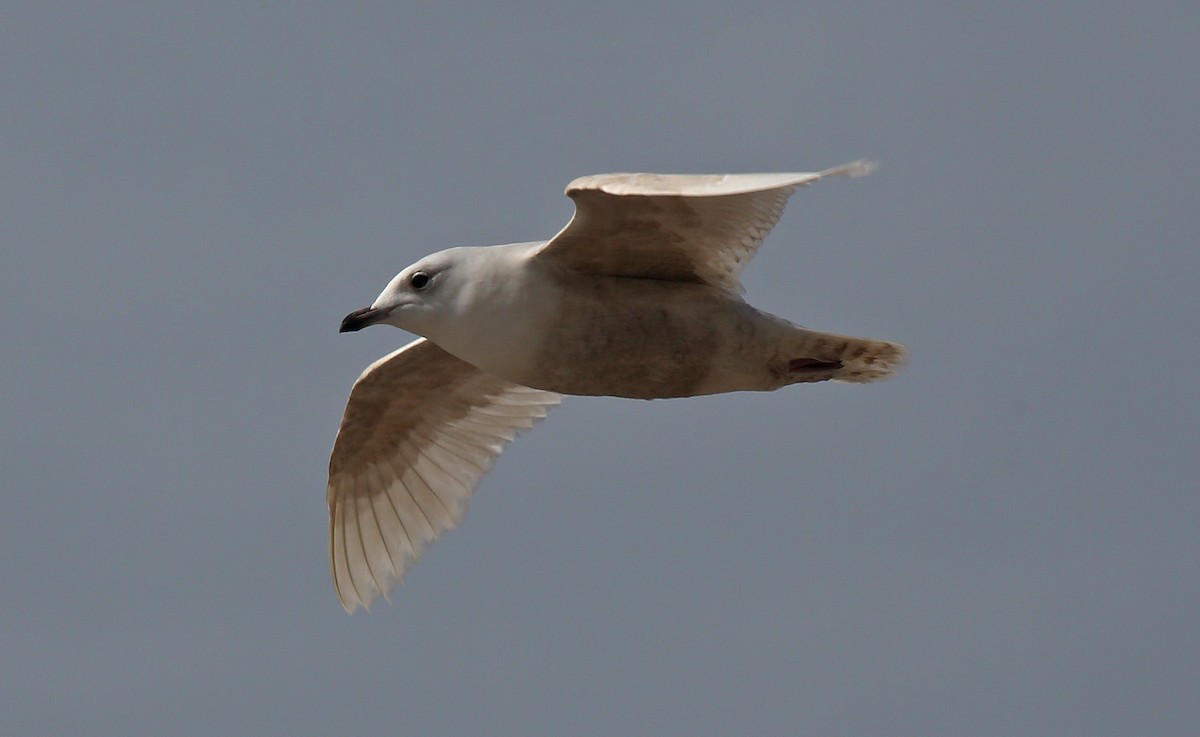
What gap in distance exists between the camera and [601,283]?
36.7 ft

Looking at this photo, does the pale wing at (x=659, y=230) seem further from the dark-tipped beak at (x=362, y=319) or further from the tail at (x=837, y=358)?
the dark-tipped beak at (x=362, y=319)

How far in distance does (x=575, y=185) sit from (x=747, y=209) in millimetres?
1143

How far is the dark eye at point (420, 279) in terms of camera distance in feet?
37.6

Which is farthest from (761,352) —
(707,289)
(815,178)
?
(815,178)

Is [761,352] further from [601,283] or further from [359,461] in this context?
[359,461]

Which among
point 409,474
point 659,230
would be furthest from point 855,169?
point 409,474

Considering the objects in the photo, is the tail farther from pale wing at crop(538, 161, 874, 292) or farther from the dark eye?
the dark eye

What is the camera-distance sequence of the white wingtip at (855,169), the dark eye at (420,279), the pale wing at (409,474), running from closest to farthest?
1. the white wingtip at (855,169)
2. the dark eye at (420,279)
3. the pale wing at (409,474)

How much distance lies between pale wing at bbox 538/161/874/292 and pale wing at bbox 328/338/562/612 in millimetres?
Answer: 2704

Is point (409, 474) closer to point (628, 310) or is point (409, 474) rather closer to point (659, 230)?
point (628, 310)

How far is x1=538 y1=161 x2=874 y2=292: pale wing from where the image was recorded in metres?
10.4

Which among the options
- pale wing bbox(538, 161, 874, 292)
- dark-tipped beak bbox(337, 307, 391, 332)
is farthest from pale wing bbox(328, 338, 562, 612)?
pale wing bbox(538, 161, 874, 292)

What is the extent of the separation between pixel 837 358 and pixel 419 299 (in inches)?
99.0

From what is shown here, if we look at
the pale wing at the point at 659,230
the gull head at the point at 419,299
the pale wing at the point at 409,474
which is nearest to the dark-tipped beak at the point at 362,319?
the gull head at the point at 419,299
